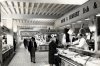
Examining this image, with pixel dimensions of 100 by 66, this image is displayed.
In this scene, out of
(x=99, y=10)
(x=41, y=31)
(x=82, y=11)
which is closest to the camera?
(x=99, y=10)

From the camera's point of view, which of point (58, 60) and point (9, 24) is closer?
point (58, 60)

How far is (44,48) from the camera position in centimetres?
2077

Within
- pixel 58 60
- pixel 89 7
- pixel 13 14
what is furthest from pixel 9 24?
pixel 89 7

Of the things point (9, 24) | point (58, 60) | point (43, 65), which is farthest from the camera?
point (9, 24)

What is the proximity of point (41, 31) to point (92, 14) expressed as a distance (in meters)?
14.5

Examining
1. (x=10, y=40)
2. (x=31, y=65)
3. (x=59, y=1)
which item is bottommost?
(x=31, y=65)

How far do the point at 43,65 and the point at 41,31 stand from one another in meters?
10.1

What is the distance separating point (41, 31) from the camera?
19.8m

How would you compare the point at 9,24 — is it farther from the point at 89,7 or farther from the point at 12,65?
the point at 89,7

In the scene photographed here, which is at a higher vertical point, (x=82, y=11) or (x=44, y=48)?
(x=82, y=11)

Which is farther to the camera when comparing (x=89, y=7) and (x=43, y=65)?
(x=43, y=65)

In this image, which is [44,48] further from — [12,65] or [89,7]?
[89,7]

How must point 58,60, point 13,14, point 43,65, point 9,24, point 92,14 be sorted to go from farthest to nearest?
point 9,24
point 13,14
point 43,65
point 58,60
point 92,14

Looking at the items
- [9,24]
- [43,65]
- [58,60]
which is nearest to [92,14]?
[58,60]
